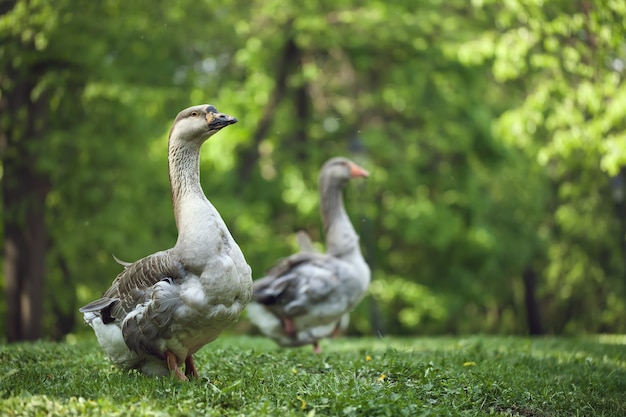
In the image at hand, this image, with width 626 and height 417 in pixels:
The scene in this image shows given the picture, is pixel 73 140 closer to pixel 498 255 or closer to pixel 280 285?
pixel 280 285

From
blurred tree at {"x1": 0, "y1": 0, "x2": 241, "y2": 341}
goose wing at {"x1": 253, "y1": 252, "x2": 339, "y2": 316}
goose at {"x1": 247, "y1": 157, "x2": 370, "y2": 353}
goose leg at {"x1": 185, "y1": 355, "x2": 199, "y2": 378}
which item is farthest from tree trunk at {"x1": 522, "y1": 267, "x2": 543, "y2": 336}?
goose leg at {"x1": 185, "y1": 355, "x2": 199, "y2": 378}

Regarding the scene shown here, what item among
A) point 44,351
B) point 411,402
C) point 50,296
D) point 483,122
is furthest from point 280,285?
point 483,122

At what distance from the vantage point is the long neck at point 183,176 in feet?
21.6

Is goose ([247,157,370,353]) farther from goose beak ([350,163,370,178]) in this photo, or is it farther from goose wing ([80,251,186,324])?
goose wing ([80,251,186,324])

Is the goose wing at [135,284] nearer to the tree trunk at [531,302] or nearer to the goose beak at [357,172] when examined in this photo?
the goose beak at [357,172]

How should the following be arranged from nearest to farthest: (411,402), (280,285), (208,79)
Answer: (411,402) → (280,285) → (208,79)

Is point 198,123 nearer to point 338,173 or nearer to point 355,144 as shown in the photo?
point 338,173

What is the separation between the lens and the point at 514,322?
33.3m

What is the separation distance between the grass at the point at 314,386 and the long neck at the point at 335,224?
231 cm

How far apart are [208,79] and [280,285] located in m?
13.5

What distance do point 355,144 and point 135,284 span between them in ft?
44.8

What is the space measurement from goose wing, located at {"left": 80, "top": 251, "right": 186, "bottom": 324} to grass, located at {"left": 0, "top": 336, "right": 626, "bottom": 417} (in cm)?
59

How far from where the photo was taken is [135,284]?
6523 mm

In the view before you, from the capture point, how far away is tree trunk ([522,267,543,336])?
2992cm
